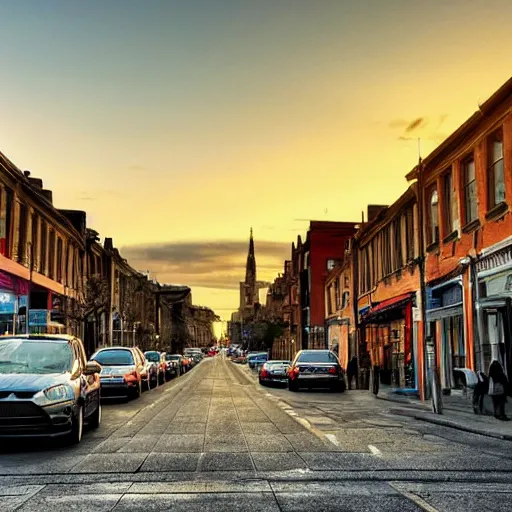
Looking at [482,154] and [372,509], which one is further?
[482,154]

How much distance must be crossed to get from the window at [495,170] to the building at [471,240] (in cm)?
3

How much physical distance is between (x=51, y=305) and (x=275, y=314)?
57.9 m

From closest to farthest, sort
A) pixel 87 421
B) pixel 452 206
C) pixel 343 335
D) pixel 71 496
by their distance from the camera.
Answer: pixel 71 496
pixel 87 421
pixel 452 206
pixel 343 335

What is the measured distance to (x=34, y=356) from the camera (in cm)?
1229

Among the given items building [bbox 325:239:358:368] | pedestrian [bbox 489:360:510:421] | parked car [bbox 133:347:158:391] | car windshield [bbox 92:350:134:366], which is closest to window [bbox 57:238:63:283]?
parked car [bbox 133:347:158:391]

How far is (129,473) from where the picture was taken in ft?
28.5

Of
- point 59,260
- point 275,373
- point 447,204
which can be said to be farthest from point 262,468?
point 59,260

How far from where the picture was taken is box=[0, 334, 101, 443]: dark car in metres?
10.5

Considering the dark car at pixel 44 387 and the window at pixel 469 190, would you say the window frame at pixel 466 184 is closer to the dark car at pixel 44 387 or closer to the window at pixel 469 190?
the window at pixel 469 190

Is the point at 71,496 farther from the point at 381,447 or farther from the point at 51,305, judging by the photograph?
the point at 51,305

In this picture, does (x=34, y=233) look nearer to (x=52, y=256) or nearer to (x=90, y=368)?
(x=52, y=256)

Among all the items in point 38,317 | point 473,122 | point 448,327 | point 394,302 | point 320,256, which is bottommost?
point 448,327

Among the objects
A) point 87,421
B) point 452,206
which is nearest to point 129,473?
point 87,421

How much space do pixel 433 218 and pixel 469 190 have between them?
3.77 metres
